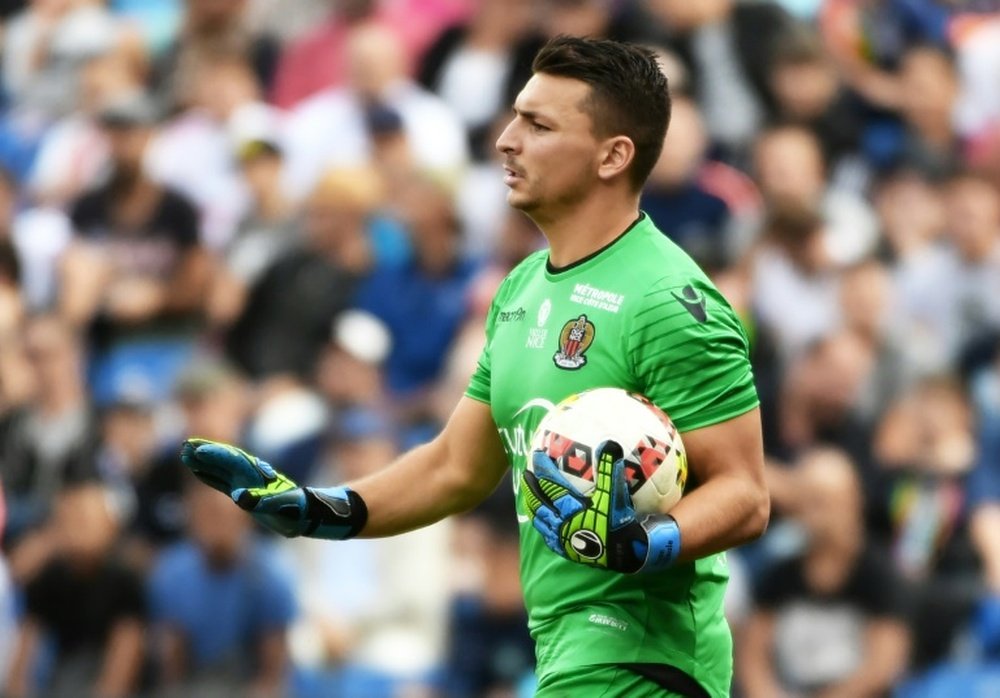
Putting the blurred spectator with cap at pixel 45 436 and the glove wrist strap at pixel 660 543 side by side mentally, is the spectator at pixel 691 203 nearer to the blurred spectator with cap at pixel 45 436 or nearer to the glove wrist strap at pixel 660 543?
the blurred spectator with cap at pixel 45 436

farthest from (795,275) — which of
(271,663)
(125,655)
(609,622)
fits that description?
(609,622)

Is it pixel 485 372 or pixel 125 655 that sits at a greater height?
pixel 485 372

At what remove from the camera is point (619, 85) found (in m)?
4.98

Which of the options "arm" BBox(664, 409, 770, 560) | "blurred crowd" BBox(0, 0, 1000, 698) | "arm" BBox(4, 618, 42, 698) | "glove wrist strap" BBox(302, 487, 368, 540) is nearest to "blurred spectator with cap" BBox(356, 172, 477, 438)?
"blurred crowd" BBox(0, 0, 1000, 698)

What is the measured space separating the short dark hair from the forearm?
2.81 feet

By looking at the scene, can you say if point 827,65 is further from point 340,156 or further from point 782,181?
point 340,156

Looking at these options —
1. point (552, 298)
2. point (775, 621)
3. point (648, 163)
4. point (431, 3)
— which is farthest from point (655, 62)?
point (431, 3)

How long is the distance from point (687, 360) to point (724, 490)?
0.32m

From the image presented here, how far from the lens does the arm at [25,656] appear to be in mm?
10430

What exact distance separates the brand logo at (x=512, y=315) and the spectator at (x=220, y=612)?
5.04m

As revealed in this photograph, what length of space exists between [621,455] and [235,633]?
5981 mm

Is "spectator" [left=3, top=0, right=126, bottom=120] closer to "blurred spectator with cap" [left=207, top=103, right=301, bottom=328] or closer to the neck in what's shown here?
"blurred spectator with cap" [left=207, top=103, right=301, bottom=328]

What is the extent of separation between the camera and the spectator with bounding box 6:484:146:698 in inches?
408

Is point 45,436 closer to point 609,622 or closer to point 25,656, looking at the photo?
point 25,656
